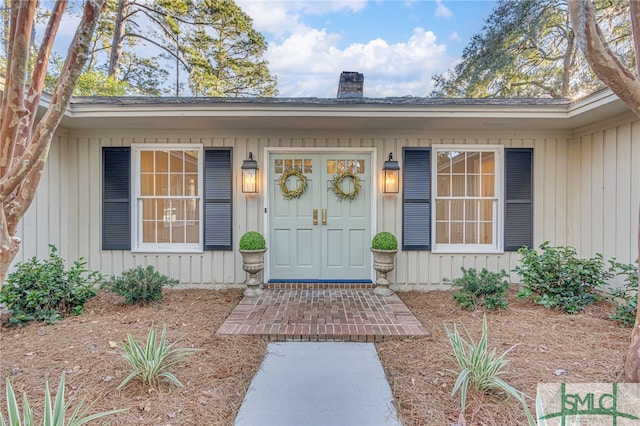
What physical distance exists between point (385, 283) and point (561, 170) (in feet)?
10.5

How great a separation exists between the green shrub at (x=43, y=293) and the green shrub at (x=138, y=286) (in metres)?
0.27

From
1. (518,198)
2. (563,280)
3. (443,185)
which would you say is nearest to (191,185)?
(443,185)

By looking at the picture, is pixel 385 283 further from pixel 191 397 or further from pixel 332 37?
pixel 332 37

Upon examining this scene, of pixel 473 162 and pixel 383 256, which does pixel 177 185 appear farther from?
pixel 473 162

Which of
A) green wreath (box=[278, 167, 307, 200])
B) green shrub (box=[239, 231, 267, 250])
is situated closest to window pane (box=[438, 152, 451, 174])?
green wreath (box=[278, 167, 307, 200])

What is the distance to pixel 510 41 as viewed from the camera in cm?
891

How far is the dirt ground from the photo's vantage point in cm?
196

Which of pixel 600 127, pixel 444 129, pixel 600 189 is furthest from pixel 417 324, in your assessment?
pixel 600 127

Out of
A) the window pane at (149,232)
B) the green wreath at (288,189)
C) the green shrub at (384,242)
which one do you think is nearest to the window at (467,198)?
the green shrub at (384,242)

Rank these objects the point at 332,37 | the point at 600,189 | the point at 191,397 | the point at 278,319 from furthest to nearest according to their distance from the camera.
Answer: the point at 332,37 < the point at 600,189 < the point at 278,319 < the point at 191,397

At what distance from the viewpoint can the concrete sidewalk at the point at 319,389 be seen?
1954mm

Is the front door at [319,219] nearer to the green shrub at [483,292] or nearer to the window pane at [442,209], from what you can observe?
the window pane at [442,209]

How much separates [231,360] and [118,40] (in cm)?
1080

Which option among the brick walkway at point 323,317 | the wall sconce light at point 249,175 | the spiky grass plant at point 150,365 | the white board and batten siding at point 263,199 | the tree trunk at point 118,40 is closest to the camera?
the spiky grass plant at point 150,365
